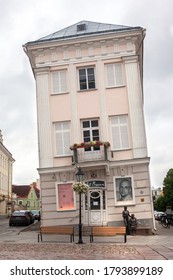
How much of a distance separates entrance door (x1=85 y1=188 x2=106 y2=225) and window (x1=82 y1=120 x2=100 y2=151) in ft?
9.03

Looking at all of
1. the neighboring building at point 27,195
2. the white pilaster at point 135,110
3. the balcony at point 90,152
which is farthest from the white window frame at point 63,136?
the neighboring building at point 27,195

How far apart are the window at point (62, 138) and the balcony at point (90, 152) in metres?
0.90

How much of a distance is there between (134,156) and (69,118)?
4083mm

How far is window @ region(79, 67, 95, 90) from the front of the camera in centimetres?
2036

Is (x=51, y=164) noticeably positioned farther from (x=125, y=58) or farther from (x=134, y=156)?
(x=125, y=58)

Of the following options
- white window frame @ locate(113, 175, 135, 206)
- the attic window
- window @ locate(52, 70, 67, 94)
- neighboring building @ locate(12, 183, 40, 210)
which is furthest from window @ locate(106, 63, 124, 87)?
neighboring building @ locate(12, 183, 40, 210)

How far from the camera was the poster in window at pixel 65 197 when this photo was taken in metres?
19.1

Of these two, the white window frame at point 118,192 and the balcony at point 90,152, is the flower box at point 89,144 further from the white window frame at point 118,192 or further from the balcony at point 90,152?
the white window frame at point 118,192

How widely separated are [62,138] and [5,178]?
39867mm

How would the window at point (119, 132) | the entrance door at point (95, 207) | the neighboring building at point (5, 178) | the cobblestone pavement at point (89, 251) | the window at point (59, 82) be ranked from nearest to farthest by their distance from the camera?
the cobblestone pavement at point (89, 251) < the entrance door at point (95, 207) < the window at point (119, 132) < the window at point (59, 82) < the neighboring building at point (5, 178)

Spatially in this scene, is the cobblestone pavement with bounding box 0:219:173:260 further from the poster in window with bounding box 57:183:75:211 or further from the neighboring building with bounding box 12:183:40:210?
the neighboring building with bounding box 12:183:40:210

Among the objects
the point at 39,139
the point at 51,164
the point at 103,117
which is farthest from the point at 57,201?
the point at 103,117

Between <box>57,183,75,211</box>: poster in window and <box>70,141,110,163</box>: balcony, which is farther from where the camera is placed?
<box>57,183,75,211</box>: poster in window

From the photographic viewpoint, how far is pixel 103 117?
1962 cm
